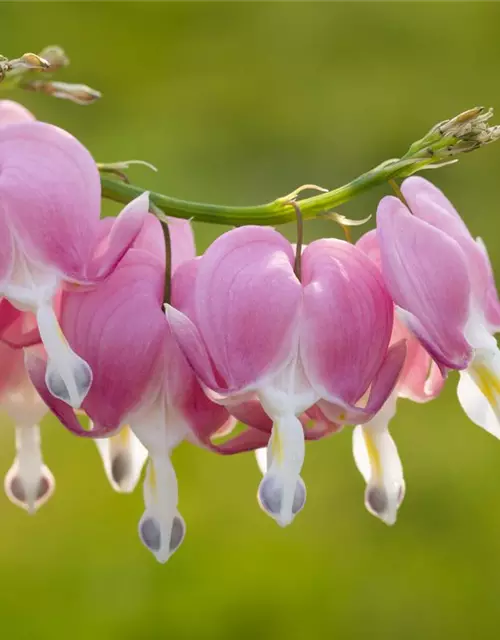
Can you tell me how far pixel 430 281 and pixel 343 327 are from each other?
2.1 inches

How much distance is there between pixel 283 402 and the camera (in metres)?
0.70

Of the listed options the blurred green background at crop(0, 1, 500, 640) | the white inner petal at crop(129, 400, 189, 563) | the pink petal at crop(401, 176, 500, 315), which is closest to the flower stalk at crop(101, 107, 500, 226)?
the pink petal at crop(401, 176, 500, 315)

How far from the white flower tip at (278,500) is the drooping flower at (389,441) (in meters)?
0.14

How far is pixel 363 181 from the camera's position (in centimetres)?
77

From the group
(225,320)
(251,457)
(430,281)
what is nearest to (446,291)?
(430,281)

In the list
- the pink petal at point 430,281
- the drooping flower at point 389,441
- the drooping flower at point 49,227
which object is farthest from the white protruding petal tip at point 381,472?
the drooping flower at point 49,227

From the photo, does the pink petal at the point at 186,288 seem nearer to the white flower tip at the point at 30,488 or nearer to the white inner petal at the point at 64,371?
the white inner petal at the point at 64,371

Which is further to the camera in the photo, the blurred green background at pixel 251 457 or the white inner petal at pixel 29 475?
the blurred green background at pixel 251 457

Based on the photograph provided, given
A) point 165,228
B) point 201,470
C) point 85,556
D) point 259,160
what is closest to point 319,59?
point 259,160

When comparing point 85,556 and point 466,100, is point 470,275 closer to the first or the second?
point 85,556

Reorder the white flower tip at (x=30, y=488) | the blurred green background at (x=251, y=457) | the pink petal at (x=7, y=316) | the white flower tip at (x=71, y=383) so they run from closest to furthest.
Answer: the white flower tip at (x=71, y=383)
the pink petal at (x=7, y=316)
the white flower tip at (x=30, y=488)
the blurred green background at (x=251, y=457)

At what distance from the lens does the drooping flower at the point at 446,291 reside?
2.35 ft

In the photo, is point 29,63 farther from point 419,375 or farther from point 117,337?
point 419,375

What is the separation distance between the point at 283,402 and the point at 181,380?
3.0 inches
